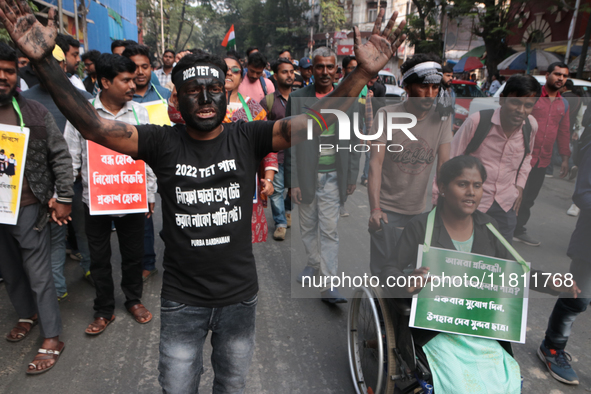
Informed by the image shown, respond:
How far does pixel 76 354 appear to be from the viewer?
309 cm

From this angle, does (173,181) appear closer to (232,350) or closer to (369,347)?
(232,350)

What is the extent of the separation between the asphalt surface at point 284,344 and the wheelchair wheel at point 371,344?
0.19m

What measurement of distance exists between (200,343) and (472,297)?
4.48ft

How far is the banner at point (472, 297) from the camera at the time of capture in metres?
2.23

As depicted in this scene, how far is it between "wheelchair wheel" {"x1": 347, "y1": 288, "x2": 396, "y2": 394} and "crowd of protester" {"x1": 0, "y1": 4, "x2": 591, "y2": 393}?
0.20m

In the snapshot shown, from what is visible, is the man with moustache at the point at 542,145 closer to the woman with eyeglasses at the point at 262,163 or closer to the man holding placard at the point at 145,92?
the woman with eyeglasses at the point at 262,163

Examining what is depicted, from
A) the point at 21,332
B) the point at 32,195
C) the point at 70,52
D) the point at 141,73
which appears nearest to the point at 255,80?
the point at 70,52

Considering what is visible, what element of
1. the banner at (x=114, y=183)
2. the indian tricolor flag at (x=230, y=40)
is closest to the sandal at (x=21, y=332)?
the banner at (x=114, y=183)

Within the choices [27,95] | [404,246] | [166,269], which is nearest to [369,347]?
[404,246]

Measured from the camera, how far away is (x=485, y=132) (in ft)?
8.61

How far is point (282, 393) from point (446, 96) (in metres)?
2.11

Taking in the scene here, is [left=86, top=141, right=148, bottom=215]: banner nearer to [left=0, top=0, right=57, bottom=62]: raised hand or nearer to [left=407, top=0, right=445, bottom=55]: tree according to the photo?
[left=0, top=0, right=57, bottom=62]: raised hand

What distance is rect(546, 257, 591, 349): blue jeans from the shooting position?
2721 millimetres

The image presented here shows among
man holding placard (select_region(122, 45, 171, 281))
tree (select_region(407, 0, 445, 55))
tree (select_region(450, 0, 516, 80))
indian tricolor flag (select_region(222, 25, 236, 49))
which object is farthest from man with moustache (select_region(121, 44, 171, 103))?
tree (select_region(407, 0, 445, 55))
